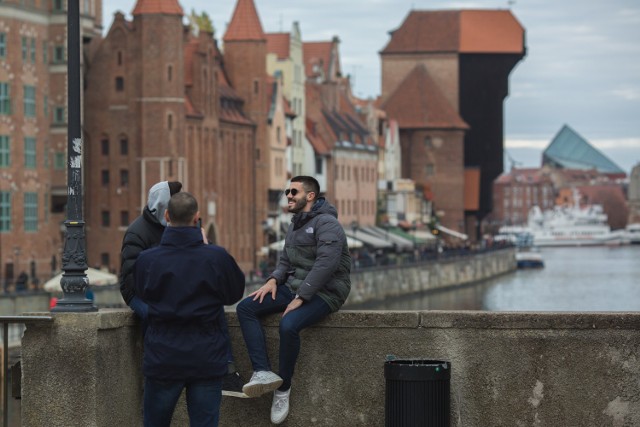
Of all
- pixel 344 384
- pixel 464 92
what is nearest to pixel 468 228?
pixel 464 92

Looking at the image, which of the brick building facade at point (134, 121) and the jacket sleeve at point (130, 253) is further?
the brick building facade at point (134, 121)

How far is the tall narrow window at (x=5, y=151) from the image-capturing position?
60.4 metres

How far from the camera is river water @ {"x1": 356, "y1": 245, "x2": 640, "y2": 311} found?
82356 mm

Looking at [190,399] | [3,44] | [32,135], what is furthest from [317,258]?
[32,135]

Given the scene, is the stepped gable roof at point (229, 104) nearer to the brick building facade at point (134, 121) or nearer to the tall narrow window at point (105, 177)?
the brick building facade at point (134, 121)

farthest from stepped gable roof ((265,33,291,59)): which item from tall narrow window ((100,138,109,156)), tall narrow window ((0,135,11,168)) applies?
tall narrow window ((0,135,11,168))

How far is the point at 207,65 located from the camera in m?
73.8

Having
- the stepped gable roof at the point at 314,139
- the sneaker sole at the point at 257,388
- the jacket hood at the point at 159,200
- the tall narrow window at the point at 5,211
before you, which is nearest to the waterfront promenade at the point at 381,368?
the sneaker sole at the point at 257,388

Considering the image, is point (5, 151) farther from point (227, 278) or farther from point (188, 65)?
point (227, 278)

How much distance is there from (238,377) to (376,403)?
918 millimetres

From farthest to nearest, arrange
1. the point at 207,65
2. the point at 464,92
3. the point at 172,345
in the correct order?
the point at 464,92 → the point at 207,65 → the point at 172,345

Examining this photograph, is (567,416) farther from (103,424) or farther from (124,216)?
(124,216)

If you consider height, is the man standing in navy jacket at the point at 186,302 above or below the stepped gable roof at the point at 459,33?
below

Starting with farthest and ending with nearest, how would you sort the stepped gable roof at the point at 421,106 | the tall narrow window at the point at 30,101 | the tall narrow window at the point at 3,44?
the stepped gable roof at the point at 421,106 < the tall narrow window at the point at 30,101 < the tall narrow window at the point at 3,44
